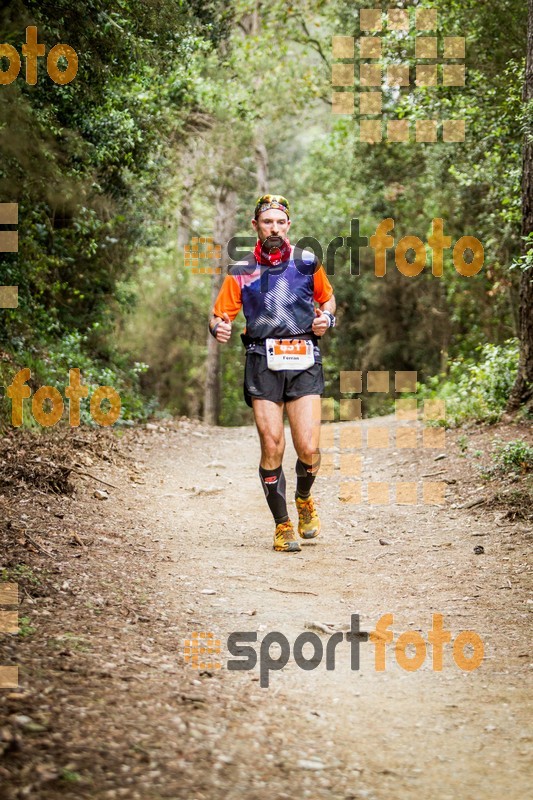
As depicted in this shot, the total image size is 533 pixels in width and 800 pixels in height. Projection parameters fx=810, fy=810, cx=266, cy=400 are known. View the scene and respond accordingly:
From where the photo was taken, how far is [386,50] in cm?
1402

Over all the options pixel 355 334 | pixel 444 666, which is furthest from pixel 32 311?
pixel 355 334

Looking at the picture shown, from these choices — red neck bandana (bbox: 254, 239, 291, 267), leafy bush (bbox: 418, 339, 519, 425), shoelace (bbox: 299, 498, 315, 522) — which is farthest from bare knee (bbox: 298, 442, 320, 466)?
leafy bush (bbox: 418, 339, 519, 425)

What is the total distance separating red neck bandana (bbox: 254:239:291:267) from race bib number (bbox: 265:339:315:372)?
1.96 ft

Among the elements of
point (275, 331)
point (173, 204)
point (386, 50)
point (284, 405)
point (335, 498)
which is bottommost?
point (335, 498)

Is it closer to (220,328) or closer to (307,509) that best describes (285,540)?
(307,509)

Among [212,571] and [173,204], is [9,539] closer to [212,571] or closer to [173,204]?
[212,571]

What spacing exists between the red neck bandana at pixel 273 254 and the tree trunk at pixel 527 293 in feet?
13.1

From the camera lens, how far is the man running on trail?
618 cm

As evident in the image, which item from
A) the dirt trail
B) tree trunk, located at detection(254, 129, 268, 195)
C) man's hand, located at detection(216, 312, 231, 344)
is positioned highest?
tree trunk, located at detection(254, 129, 268, 195)

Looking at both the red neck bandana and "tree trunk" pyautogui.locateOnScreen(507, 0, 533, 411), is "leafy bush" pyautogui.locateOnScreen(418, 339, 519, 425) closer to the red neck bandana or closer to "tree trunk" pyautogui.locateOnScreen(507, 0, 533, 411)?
"tree trunk" pyautogui.locateOnScreen(507, 0, 533, 411)

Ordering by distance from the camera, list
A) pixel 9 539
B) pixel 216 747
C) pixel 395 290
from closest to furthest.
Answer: pixel 216 747 → pixel 9 539 → pixel 395 290

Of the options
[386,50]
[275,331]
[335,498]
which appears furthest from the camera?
[386,50]

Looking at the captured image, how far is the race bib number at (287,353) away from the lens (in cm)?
622

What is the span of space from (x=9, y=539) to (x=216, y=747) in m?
2.86
